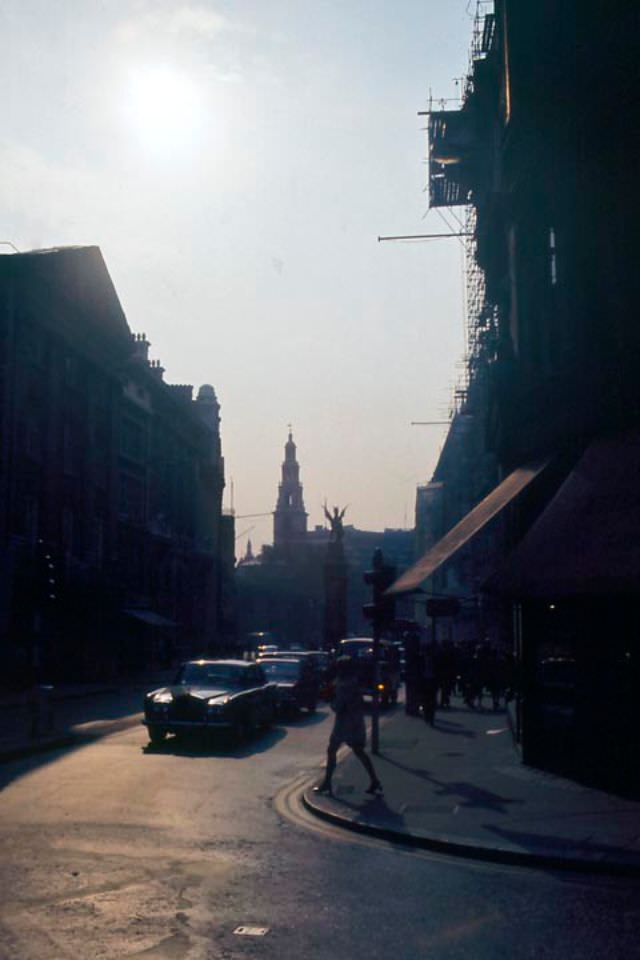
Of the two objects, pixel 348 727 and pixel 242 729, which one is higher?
pixel 348 727

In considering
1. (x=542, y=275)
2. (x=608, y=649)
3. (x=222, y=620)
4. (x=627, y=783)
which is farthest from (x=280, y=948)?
(x=222, y=620)

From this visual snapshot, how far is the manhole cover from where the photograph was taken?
287 inches

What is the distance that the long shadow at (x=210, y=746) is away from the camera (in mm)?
18922

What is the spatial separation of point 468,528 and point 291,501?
135038 millimetres

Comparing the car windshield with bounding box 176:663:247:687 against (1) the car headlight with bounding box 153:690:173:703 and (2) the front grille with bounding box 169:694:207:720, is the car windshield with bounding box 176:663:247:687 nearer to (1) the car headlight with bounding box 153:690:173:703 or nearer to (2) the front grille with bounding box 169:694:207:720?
(1) the car headlight with bounding box 153:690:173:703

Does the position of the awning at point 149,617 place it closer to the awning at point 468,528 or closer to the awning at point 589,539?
the awning at point 468,528

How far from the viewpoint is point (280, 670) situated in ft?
91.1

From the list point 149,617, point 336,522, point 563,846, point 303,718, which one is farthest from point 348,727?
point 336,522

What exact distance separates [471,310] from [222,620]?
38.5 meters

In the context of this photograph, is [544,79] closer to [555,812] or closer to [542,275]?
[542,275]

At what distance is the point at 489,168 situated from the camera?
29500mm

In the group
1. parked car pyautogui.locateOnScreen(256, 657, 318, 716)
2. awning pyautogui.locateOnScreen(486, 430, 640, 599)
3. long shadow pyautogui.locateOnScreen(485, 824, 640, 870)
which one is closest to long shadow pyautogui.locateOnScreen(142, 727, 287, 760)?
parked car pyautogui.locateOnScreen(256, 657, 318, 716)

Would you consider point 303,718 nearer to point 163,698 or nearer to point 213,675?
point 213,675

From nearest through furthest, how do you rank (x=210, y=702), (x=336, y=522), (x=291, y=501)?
(x=210, y=702) < (x=336, y=522) < (x=291, y=501)
